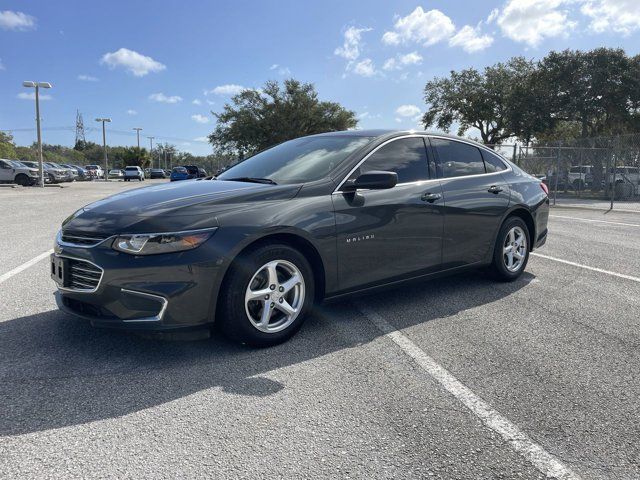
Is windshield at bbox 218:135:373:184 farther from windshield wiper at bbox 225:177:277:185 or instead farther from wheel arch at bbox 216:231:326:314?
wheel arch at bbox 216:231:326:314

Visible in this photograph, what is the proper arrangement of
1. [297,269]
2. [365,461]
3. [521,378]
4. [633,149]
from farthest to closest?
[633,149]
[297,269]
[521,378]
[365,461]

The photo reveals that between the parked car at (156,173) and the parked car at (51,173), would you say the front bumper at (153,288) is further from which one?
the parked car at (156,173)

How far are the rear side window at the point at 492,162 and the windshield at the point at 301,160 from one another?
163cm

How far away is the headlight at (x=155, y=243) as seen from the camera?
316 centimetres

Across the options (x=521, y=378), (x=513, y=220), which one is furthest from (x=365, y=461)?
(x=513, y=220)

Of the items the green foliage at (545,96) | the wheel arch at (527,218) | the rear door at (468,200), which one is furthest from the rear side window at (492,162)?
the green foliage at (545,96)

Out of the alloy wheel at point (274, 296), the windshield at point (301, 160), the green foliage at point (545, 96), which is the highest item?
the green foliage at point (545, 96)

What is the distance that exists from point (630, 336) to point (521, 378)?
4.42 ft

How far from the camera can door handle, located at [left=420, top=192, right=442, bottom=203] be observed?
175 inches

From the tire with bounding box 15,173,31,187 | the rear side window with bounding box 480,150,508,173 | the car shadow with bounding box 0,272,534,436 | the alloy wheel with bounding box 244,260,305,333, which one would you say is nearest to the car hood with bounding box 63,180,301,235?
the alloy wheel with bounding box 244,260,305,333

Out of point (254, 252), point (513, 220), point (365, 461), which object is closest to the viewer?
point (365, 461)

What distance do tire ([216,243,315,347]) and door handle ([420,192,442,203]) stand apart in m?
1.36

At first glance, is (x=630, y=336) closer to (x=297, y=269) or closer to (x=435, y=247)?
(x=435, y=247)

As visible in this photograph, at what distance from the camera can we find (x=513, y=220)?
17.8 ft
